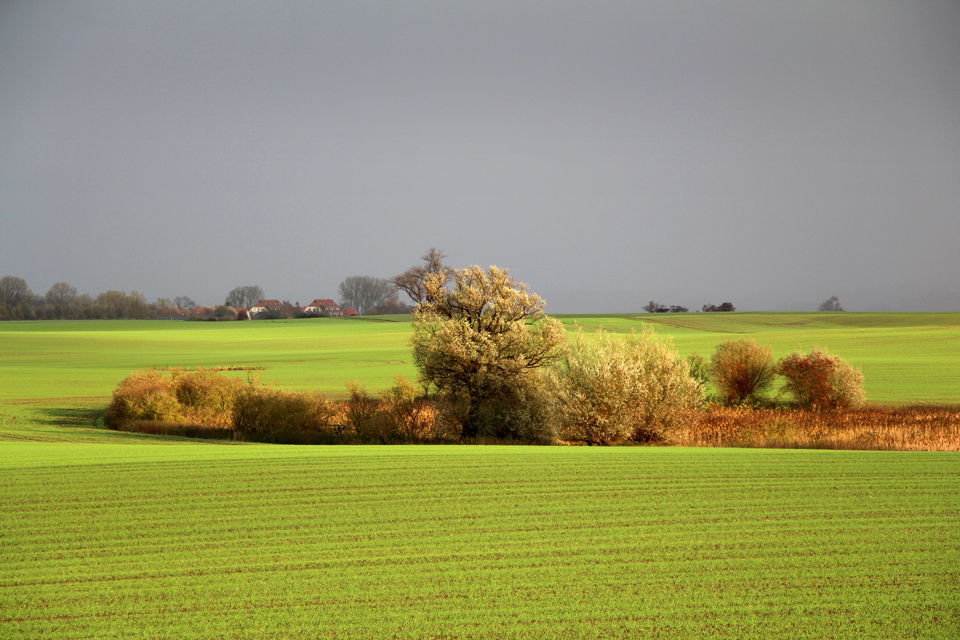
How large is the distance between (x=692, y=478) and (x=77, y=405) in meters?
29.2

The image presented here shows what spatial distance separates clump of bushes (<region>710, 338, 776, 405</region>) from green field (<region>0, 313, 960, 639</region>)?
68.7 feet

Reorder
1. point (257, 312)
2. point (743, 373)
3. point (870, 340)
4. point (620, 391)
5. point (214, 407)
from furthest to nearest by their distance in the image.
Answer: point (257, 312)
point (870, 340)
point (743, 373)
point (214, 407)
point (620, 391)

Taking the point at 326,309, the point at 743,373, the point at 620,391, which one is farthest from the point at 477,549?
the point at 326,309

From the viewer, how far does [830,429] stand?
2411 cm

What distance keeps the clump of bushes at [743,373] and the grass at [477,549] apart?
22365 mm

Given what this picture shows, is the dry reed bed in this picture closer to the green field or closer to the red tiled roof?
the green field

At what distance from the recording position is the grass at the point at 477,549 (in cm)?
638

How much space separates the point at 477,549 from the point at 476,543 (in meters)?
0.20

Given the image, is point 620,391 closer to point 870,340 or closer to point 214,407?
point 214,407

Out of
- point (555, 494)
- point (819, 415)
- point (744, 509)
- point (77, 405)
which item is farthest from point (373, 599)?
point (77, 405)

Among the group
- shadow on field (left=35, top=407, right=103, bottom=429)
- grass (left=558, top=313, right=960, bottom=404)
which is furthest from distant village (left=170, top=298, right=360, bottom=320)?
shadow on field (left=35, top=407, right=103, bottom=429)

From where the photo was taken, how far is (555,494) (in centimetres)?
1073

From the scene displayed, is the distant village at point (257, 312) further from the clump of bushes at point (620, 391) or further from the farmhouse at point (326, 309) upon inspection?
the clump of bushes at point (620, 391)

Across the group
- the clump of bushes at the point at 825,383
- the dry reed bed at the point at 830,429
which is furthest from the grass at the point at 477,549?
the clump of bushes at the point at 825,383
